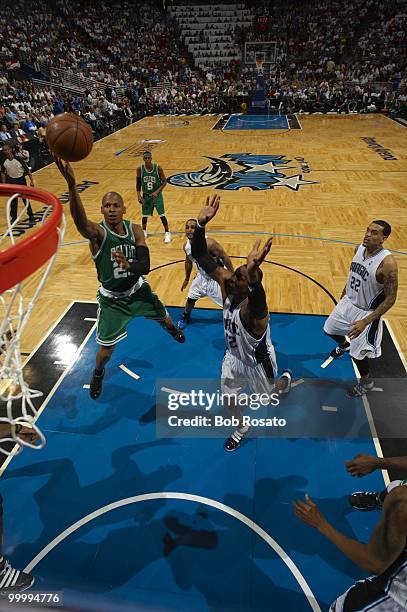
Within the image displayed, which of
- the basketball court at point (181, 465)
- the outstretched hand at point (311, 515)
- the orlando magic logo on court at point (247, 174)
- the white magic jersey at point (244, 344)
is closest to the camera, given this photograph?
the outstretched hand at point (311, 515)

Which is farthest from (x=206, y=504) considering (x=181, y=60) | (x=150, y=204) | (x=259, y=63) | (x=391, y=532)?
(x=181, y=60)

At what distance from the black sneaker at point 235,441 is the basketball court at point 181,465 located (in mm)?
70

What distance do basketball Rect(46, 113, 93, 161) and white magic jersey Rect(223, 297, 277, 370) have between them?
6.06 ft

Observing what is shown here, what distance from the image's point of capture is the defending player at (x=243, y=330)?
115 inches

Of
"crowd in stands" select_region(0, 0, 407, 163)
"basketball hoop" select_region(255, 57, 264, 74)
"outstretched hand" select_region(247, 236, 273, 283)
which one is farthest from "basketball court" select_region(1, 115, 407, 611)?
"basketball hoop" select_region(255, 57, 264, 74)

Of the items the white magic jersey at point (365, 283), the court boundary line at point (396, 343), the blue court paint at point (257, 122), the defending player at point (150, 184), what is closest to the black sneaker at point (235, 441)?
the white magic jersey at point (365, 283)

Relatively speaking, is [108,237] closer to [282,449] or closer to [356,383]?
[282,449]

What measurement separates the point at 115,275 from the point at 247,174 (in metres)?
8.72

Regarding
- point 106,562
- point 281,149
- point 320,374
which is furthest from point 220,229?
point 281,149

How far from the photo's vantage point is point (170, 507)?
10.7 feet

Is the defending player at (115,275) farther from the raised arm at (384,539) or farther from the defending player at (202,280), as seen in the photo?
the raised arm at (384,539)

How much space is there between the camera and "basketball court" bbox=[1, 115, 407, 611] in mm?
2842

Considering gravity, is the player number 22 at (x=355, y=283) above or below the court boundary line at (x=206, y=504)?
above

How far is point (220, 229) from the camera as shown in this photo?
27.0 ft
